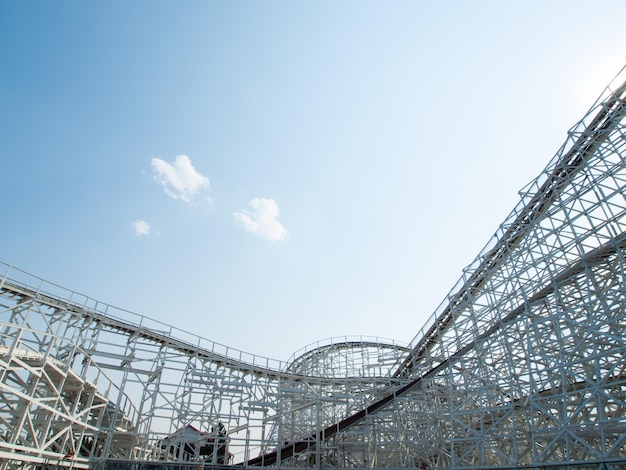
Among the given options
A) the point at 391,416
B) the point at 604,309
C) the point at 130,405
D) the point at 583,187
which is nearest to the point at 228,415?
the point at 130,405

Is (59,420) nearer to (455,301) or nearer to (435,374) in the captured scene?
(435,374)

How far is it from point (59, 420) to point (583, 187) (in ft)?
59.5

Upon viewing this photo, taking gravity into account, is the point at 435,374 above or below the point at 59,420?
above

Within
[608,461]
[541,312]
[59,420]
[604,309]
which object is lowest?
[608,461]

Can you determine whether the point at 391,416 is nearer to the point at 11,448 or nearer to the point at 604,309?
the point at 604,309

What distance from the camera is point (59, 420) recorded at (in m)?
12.9

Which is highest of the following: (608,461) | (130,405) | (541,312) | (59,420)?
(541,312)

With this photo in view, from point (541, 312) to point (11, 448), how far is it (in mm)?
16465

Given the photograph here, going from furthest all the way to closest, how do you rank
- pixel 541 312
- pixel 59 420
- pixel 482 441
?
pixel 541 312
pixel 59 420
pixel 482 441

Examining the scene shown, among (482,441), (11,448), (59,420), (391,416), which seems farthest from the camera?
(391,416)

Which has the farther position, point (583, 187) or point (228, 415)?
point (228, 415)

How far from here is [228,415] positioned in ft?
53.0

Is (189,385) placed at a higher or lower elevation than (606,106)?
lower

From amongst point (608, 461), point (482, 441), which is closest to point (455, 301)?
point (482, 441)
